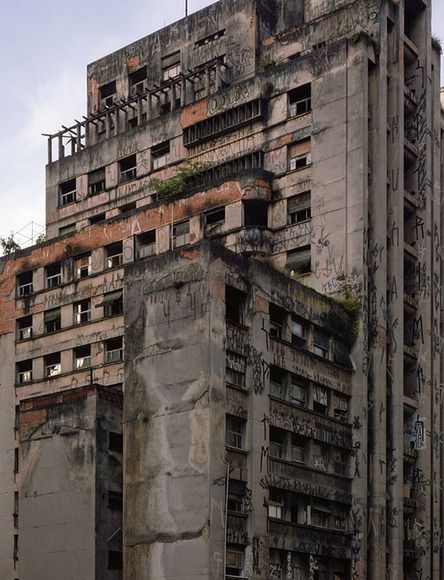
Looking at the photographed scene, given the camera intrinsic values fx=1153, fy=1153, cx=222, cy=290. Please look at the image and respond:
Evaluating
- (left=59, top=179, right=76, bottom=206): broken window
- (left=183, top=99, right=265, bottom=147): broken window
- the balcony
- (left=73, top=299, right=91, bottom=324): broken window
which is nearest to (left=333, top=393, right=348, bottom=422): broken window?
the balcony

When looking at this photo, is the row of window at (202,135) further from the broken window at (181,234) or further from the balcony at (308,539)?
the balcony at (308,539)

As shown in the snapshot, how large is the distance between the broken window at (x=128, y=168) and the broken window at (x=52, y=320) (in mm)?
9536

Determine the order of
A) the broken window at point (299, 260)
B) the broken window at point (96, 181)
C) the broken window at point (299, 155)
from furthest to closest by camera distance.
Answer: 1. the broken window at point (96, 181)
2. the broken window at point (299, 155)
3. the broken window at point (299, 260)

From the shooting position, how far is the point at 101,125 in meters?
74.7

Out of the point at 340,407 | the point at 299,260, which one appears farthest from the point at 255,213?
the point at 340,407

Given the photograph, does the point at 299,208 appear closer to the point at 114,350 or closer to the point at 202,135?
the point at 202,135

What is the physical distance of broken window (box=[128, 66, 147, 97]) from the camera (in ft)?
243

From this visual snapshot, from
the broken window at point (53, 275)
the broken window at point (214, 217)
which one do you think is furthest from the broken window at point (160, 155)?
the broken window at point (53, 275)

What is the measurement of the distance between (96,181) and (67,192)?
2714 mm

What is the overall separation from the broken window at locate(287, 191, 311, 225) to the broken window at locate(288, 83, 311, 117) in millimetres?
4608

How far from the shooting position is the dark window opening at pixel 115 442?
180 feet

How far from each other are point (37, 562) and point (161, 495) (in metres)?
10.6

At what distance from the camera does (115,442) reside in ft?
181

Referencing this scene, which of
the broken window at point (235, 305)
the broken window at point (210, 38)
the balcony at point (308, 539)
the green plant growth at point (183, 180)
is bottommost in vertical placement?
the balcony at point (308, 539)
